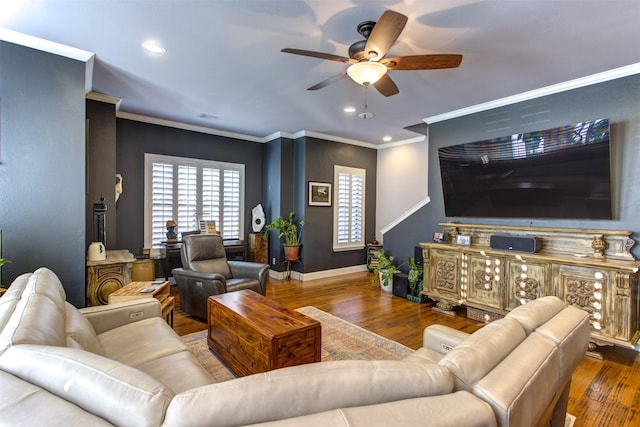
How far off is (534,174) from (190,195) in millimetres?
5091

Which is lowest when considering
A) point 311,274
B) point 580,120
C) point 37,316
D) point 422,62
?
point 311,274

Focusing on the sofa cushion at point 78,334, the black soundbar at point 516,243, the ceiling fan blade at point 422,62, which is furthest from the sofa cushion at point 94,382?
the black soundbar at point 516,243

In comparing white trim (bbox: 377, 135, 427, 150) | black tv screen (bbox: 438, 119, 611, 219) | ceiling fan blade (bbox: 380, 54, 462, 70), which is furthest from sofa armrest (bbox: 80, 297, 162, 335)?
white trim (bbox: 377, 135, 427, 150)

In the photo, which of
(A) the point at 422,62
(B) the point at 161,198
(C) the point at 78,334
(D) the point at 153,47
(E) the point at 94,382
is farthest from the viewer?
(B) the point at 161,198

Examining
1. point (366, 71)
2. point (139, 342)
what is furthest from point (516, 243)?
point (139, 342)

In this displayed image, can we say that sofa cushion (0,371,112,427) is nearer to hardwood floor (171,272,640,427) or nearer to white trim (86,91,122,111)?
hardwood floor (171,272,640,427)

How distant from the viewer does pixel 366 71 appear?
2230 millimetres

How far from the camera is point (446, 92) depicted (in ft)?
11.8

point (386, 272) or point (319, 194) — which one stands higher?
point (319, 194)

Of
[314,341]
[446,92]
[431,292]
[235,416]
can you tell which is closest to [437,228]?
[431,292]

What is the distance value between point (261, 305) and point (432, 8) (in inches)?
105

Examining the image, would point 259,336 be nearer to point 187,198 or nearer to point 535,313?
point 535,313

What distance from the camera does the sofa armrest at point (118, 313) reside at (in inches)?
84.9

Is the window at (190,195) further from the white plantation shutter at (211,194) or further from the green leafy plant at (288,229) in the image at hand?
the green leafy plant at (288,229)
